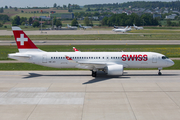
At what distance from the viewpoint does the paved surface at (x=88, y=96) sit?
18248 millimetres

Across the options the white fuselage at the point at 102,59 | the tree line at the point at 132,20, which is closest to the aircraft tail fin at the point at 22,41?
the white fuselage at the point at 102,59

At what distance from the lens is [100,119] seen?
1730 centimetres

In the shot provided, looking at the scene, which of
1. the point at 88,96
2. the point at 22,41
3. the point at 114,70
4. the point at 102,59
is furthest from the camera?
the point at 22,41

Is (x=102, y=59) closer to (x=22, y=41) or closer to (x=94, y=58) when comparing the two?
(x=94, y=58)

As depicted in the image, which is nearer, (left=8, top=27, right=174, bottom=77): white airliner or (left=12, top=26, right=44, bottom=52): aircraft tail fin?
(left=8, top=27, right=174, bottom=77): white airliner

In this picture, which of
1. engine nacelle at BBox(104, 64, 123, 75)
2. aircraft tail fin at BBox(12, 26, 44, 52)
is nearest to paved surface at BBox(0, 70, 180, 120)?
engine nacelle at BBox(104, 64, 123, 75)

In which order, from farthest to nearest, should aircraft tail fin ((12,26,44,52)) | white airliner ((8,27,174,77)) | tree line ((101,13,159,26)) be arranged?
1. tree line ((101,13,159,26))
2. aircraft tail fin ((12,26,44,52))
3. white airliner ((8,27,174,77))

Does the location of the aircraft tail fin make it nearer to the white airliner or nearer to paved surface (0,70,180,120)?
the white airliner

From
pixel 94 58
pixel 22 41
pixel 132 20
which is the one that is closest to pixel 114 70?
pixel 94 58

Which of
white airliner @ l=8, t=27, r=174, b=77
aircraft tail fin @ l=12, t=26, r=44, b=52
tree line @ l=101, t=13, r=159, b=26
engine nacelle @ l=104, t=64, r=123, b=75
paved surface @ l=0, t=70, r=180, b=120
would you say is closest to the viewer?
paved surface @ l=0, t=70, r=180, b=120

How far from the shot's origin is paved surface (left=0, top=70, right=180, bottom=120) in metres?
18.2

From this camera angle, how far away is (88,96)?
74.6 feet

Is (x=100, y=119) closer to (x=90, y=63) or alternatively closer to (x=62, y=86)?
(x=62, y=86)

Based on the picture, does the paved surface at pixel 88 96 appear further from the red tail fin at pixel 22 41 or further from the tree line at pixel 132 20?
the tree line at pixel 132 20
